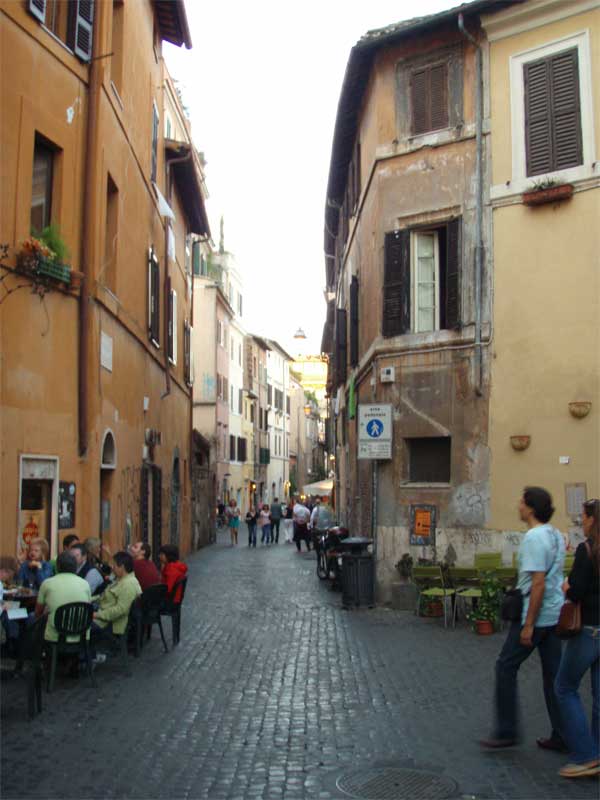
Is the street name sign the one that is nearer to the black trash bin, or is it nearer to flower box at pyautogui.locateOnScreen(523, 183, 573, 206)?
the black trash bin

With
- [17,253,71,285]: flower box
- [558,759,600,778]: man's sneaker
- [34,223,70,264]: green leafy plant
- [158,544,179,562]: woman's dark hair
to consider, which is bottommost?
[558,759,600,778]: man's sneaker

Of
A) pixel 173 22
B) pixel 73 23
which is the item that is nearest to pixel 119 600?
pixel 73 23

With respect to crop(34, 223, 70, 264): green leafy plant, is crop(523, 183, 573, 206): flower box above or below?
above

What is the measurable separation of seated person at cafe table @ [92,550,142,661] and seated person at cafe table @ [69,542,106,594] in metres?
0.43

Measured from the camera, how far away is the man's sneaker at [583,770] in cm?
601

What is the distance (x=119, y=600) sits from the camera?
10.2m

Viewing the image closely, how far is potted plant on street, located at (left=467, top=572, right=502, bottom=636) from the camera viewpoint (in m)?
12.8

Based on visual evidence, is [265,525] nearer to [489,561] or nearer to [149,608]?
[489,561]

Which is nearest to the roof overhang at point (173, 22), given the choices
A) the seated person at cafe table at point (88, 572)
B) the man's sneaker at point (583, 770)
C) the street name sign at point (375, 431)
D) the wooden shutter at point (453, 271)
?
the wooden shutter at point (453, 271)

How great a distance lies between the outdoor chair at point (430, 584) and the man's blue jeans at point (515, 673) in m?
6.94

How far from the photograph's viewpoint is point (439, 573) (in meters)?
14.2

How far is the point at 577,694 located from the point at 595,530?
1.11m

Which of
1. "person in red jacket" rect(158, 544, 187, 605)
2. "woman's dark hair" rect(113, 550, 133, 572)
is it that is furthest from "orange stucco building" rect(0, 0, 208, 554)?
"person in red jacket" rect(158, 544, 187, 605)

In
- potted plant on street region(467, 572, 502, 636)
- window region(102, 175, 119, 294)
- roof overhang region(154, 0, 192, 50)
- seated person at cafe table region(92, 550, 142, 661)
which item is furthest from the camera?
roof overhang region(154, 0, 192, 50)
